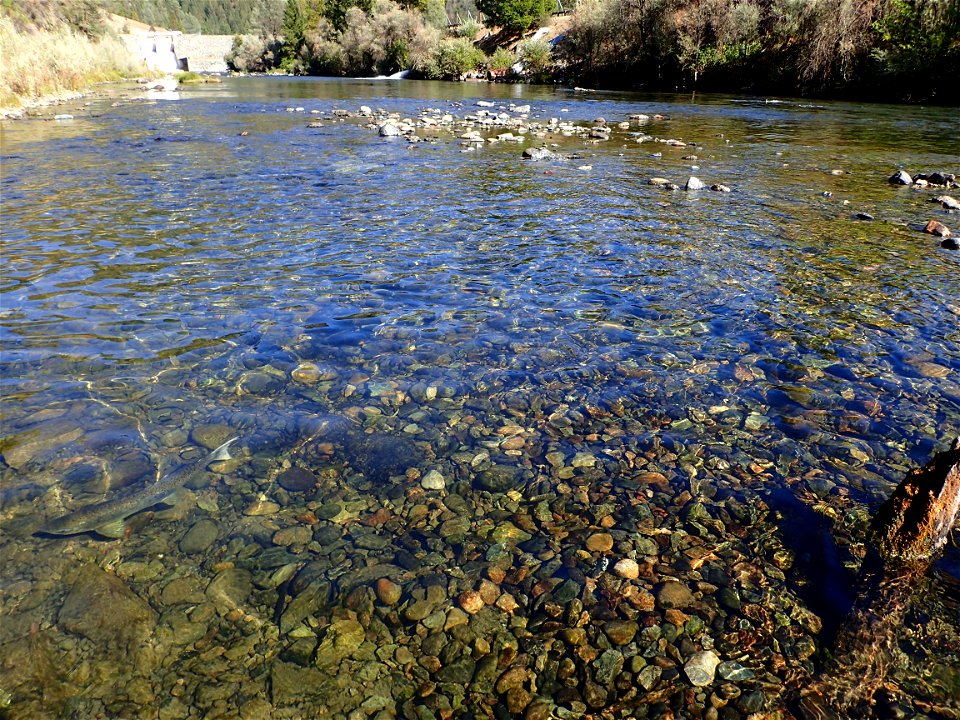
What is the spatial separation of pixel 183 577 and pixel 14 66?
31.9 meters

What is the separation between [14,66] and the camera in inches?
1004

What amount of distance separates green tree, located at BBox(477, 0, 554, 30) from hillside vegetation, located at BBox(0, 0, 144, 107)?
3902 centimetres

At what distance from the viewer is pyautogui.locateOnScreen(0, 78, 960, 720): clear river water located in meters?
2.66

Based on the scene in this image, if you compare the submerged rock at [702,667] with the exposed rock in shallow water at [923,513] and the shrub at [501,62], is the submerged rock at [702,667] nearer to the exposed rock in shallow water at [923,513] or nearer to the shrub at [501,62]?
the exposed rock in shallow water at [923,513]

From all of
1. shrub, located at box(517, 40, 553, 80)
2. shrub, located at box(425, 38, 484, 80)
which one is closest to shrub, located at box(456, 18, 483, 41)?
shrub, located at box(425, 38, 484, 80)

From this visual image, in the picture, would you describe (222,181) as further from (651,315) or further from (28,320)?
(651,315)

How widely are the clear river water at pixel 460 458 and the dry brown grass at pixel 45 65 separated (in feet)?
A: 71.6

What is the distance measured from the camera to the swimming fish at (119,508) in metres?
3.38

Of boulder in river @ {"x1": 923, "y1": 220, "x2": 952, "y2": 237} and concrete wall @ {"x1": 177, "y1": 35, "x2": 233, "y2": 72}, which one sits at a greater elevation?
concrete wall @ {"x1": 177, "y1": 35, "x2": 233, "y2": 72}

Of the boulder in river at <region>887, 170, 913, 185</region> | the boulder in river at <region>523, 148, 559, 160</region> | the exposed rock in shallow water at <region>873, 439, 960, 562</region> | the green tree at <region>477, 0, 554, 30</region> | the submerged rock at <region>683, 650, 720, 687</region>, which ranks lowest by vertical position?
the submerged rock at <region>683, 650, 720, 687</region>

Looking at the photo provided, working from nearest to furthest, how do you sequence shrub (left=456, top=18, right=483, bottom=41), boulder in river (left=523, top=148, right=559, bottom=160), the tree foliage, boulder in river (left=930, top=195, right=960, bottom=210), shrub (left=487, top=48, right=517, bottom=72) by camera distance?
1. boulder in river (left=930, top=195, right=960, bottom=210)
2. boulder in river (left=523, top=148, right=559, bottom=160)
3. the tree foliage
4. shrub (left=487, top=48, right=517, bottom=72)
5. shrub (left=456, top=18, right=483, bottom=41)

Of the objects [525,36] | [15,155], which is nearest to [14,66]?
[15,155]

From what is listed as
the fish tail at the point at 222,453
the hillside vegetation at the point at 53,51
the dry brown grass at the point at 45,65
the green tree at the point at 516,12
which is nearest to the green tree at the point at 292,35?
the hillside vegetation at the point at 53,51

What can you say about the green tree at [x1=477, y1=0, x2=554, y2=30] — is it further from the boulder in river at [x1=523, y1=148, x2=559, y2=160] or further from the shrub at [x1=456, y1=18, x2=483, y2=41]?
the boulder in river at [x1=523, y1=148, x2=559, y2=160]
